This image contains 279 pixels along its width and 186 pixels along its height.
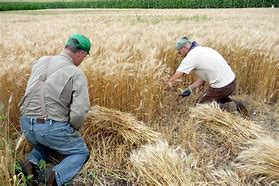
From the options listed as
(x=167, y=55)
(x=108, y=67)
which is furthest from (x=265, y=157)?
(x=167, y=55)

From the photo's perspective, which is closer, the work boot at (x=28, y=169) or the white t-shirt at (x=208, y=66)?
the work boot at (x=28, y=169)

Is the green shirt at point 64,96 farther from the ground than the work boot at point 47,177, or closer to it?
farther from the ground

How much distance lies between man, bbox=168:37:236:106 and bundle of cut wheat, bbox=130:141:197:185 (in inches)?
63.7

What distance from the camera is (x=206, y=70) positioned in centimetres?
550

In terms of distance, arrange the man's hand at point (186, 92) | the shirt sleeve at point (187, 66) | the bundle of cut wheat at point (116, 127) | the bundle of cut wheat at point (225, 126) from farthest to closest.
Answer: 1. the man's hand at point (186, 92)
2. the shirt sleeve at point (187, 66)
3. the bundle of cut wheat at point (225, 126)
4. the bundle of cut wheat at point (116, 127)

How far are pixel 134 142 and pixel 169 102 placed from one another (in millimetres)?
1467

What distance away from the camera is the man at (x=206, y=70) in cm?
535

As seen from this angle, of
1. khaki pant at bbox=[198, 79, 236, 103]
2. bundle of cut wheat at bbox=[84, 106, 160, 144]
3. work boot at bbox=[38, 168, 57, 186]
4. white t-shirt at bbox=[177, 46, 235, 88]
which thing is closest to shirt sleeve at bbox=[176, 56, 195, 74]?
white t-shirt at bbox=[177, 46, 235, 88]

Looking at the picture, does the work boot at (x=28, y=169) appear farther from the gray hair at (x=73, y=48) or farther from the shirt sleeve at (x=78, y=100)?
the gray hair at (x=73, y=48)

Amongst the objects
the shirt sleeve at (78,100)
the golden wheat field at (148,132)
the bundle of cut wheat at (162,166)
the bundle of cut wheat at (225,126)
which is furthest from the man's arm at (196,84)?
the shirt sleeve at (78,100)

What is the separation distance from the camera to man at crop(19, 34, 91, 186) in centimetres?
355

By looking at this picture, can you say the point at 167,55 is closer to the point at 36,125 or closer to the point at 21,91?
the point at 21,91

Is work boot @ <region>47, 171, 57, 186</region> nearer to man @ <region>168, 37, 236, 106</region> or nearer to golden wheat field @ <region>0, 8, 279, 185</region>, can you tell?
golden wheat field @ <region>0, 8, 279, 185</region>

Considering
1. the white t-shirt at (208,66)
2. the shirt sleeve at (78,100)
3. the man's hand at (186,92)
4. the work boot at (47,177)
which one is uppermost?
the shirt sleeve at (78,100)
